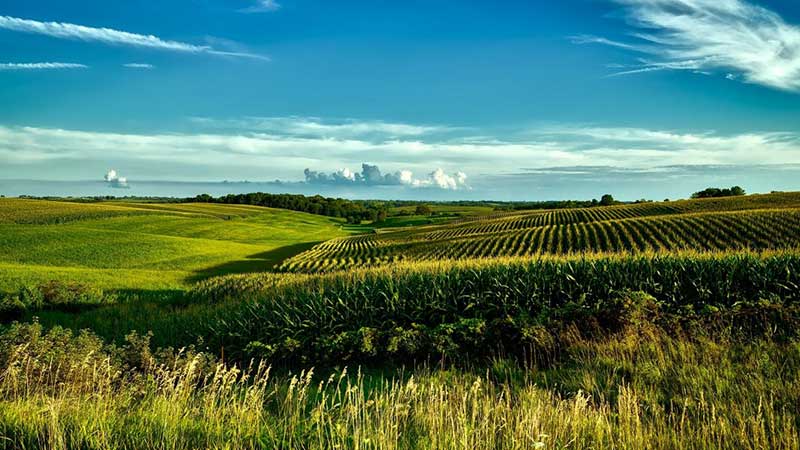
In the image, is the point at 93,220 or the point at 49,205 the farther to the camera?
the point at 49,205

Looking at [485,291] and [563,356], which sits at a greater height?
[485,291]

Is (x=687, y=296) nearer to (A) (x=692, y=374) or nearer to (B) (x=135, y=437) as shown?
(A) (x=692, y=374)

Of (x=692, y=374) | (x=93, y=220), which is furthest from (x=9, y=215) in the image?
(x=692, y=374)

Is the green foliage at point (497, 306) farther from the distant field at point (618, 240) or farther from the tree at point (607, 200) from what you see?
the tree at point (607, 200)

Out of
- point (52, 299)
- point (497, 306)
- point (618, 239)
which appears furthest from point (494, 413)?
point (618, 239)

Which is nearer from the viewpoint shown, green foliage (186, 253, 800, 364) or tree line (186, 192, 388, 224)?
green foliage (186, 253, 800, 364)

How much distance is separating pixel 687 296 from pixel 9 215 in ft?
284

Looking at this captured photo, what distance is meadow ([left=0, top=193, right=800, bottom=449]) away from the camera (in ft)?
18.2

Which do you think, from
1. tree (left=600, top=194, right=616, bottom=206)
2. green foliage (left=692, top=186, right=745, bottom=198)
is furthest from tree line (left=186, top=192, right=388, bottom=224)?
green foliage (left=692, top=186, right=745, bottom=198)

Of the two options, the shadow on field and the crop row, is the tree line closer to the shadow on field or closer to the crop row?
the shadow on field

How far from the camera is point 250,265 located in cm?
5431

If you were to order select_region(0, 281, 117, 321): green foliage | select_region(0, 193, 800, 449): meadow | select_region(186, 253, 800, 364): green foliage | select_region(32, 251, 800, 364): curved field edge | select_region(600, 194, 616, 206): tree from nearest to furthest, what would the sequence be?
select_region(0, 193, 800, 449): meadow
select_region(186, 253, 800, 364): green foliage
select_region(32, 251, 800, 364): curved field edge
select_region(0, 281, 117, 321): green foliage
select_region(600, 194, 616, 206): tree

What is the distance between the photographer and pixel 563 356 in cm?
1061

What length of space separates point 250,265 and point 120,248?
45.1 feet
